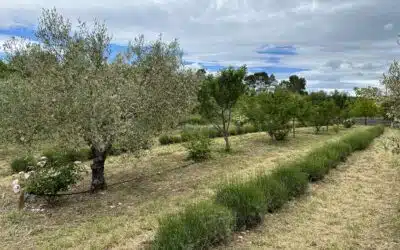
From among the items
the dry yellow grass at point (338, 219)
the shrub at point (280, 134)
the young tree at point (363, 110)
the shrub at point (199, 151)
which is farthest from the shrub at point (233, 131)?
the young tree at point (363, 110)

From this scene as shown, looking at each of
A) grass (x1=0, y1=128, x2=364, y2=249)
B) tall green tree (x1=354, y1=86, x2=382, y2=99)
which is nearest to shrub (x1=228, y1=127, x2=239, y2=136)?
grass (x1=0, y1=128, x2=364, y2=249)

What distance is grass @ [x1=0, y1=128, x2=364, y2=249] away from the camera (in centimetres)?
645

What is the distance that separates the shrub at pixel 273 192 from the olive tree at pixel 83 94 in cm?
292

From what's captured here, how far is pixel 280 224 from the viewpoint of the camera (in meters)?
6.98

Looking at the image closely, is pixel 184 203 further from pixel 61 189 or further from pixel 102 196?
pixel 61 189

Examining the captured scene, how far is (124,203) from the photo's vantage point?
8.65m

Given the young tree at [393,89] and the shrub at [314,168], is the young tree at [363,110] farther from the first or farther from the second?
the young tree at [393,89]

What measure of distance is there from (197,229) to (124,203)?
11.3 feet

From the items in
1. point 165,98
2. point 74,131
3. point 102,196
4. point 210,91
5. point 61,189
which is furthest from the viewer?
point 210,91

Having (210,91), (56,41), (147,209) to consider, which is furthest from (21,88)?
(210,91)

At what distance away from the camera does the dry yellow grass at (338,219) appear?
Result: 6.12 meters

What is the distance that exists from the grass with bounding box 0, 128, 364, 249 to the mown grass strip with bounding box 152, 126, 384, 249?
2.43 feet

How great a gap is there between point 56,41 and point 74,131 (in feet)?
7.21

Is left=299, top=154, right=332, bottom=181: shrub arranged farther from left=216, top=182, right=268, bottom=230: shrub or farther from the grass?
left=216, top=182, right=268, bottom=230: shrub
